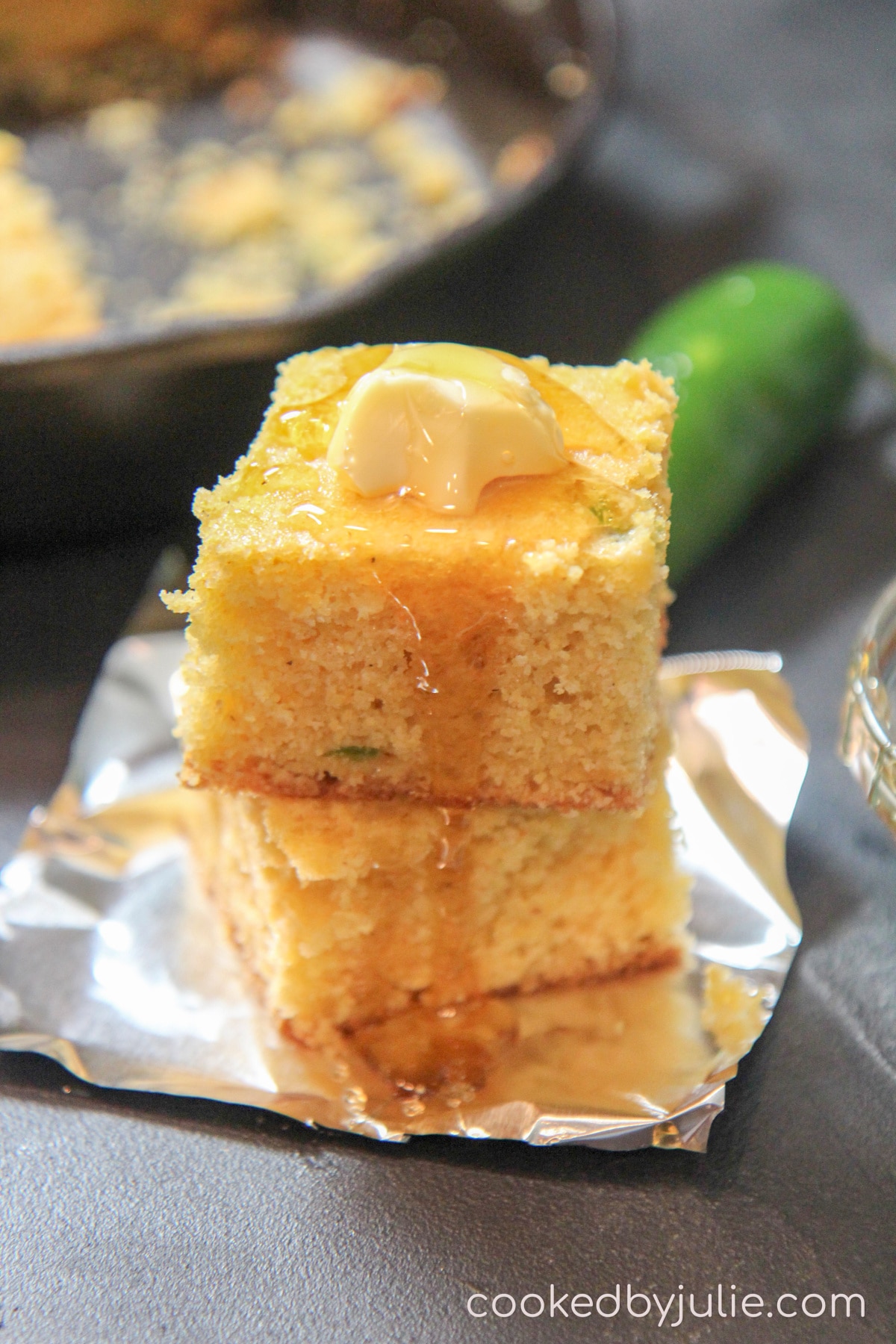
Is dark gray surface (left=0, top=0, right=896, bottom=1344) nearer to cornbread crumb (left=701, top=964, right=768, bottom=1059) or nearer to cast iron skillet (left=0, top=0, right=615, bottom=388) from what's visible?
cornbread crumb (left=701, top=964, right=768, bottom=1059)

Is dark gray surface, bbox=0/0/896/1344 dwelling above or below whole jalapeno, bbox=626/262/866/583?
below

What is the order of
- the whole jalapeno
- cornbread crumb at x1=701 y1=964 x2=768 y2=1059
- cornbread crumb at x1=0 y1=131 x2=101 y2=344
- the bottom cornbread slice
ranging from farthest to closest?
cornbread crumb at x1=0 y1=131 x2=101 y2=344 < the whole jalapeno < cornbread crumb at x1=701 y1=964 x2=768 y2=1059 < the bottom cornbread slice

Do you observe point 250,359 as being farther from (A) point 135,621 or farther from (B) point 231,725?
(B) point 231,725

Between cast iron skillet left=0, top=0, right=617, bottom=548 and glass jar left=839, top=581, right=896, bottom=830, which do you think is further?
cast iron skillet left=0, top=0, right=617, bottom=548

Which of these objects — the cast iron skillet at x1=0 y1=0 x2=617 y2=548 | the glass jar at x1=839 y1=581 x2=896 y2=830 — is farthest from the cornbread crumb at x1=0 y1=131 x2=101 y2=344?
the glass jar at x1=839 y1=581 x2=896 y2=830

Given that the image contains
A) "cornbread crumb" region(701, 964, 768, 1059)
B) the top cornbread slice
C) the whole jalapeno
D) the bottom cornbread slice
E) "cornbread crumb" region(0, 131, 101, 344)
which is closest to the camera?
the top cornbread slice

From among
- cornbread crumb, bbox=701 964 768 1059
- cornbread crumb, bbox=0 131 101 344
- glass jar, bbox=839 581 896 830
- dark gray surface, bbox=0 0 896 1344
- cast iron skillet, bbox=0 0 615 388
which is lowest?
dark gray surface, bbox=0 0 896 1344

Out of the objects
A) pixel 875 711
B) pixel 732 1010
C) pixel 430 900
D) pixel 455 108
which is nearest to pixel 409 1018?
pixel 430 900
